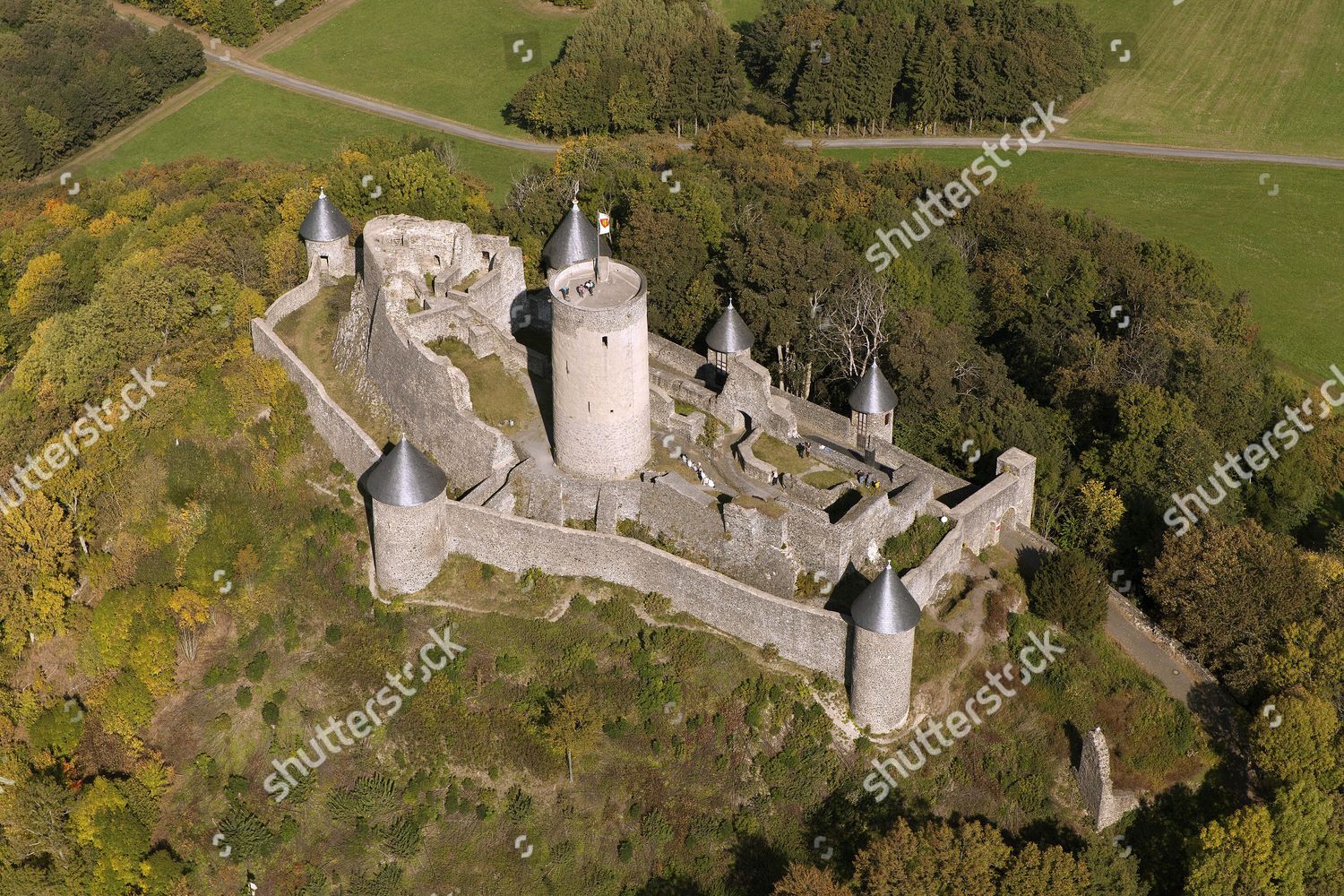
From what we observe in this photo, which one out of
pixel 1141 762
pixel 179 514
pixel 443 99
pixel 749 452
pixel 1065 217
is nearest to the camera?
A: pixel 1141 762

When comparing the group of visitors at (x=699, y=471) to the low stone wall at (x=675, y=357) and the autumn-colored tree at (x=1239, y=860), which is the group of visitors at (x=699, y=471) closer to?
the low stone wall at (x=675, y=357)

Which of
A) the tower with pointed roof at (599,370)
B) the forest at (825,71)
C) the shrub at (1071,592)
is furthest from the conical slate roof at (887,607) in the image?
the forest at (825,71)

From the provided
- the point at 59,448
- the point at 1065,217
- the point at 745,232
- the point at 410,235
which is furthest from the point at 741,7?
the point at 59,448

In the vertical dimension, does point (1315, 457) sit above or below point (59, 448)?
above

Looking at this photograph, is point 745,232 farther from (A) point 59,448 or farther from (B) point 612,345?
(A) point 59,448

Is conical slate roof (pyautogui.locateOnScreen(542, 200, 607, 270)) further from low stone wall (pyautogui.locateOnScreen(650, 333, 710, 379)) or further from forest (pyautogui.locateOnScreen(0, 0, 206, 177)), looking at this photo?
forest (pyautogui.locateOnScreen(0, 0, 206, 177))

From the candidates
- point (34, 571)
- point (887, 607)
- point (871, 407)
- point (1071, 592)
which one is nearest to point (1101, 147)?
point (871, 407)

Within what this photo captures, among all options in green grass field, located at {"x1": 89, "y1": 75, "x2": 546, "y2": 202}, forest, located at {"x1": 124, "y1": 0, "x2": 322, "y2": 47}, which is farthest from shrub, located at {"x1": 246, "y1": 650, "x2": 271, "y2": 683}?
forest, located at {"x1": 124, "y1": 0, "x2": 322, "y2": 47}
